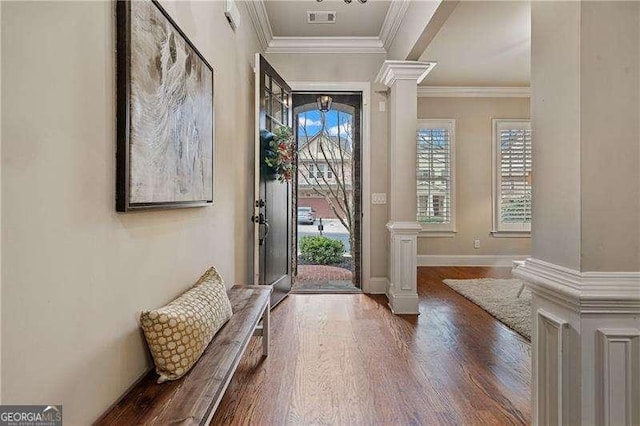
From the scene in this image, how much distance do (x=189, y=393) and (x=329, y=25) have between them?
3.75m

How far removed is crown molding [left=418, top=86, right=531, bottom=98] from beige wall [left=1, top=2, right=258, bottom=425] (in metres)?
5.28

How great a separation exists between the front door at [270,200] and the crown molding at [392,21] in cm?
123

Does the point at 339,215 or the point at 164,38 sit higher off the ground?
the point at 164,38

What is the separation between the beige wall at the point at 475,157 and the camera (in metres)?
5.80

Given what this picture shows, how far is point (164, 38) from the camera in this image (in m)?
1.50

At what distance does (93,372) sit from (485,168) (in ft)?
19.7

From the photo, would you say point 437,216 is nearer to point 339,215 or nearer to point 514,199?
point 514,199

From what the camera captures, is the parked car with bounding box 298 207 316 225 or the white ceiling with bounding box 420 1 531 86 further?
the parked car with bounding box 298 207 316 225

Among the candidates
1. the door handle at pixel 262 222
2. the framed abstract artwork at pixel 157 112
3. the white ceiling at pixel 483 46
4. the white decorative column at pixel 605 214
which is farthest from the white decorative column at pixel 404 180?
the white decorative column at pixel 605 214

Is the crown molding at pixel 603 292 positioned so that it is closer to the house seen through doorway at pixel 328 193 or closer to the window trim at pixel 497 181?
the house seen through doorway at pixel 328 193

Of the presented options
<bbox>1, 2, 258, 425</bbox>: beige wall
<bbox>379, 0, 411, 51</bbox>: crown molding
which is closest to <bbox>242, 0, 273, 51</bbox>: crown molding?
<bbox>379, 0, 411, 51</bbox>: crown molding

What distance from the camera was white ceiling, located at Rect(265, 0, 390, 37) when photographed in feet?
11.1

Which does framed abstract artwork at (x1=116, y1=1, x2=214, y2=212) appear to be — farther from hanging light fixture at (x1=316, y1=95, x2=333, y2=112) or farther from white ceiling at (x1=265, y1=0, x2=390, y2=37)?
hanging light fixture at (x1=316, y1=95, x2=333, y2=112)

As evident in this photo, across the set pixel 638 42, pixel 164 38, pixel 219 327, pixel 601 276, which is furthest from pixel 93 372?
pixel 638 42
